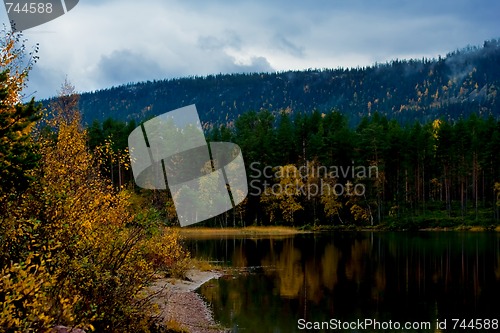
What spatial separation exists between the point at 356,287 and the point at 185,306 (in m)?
12.1

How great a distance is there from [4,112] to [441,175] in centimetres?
10080

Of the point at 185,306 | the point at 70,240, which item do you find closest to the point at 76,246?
the point at 70,240

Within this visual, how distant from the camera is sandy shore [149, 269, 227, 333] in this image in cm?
2183

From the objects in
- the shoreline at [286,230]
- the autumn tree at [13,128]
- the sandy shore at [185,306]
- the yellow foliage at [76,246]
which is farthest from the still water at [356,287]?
the shoreline at [286,230]

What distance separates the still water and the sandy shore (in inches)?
25.9

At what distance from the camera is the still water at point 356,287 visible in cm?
2547

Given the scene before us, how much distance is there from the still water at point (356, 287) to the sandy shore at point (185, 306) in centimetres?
66

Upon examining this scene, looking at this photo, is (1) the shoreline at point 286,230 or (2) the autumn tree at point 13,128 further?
(1) the shoreline at point 286,230

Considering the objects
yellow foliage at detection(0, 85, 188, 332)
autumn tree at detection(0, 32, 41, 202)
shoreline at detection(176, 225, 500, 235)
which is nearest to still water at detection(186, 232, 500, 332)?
yellow foliage at detection(0, 85, 188, 332)

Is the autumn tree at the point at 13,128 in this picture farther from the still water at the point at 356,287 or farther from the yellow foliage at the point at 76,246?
the still water at the point at 356,287

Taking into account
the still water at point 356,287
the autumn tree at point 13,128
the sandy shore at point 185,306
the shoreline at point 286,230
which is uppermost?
the autumn tree at point 13,128

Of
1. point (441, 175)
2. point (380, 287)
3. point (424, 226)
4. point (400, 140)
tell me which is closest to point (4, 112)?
point (380, 287)

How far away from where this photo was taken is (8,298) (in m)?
8.65

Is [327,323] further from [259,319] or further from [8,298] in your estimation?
[8,298]
